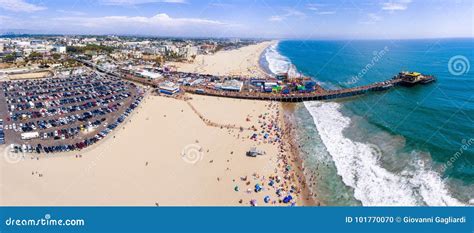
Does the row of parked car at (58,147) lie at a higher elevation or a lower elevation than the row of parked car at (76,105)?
lower

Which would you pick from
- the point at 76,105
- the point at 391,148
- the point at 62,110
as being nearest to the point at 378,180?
the point at 391,148

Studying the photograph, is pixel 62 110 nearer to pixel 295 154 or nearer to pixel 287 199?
pixel 295 154

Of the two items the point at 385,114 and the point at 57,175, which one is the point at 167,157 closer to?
the point at 57,175

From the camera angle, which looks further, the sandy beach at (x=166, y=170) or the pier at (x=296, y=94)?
the pier at (x=296, y=94)

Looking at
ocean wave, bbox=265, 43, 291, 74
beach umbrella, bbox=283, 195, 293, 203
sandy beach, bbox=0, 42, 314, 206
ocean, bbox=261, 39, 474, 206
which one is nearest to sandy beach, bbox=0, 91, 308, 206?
sandy beach, bbox=0, 42, 314, 206

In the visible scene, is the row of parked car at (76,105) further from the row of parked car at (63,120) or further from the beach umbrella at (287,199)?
the beach umbrella at (287,199)

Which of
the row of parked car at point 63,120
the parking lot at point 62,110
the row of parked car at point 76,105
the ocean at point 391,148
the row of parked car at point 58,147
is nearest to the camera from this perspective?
the ocean at point 391,148

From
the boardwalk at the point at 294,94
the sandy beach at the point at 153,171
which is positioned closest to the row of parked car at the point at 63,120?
the sandy beach at the point at 153,171

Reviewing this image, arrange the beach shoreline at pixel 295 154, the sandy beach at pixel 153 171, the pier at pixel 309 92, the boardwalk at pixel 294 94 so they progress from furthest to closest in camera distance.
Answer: the pier at pixel 309 92 < the boardwalk at pixel 294 94 < the beach shoreline at pixel 295 154 < the sandy beach at pixel 153 171
